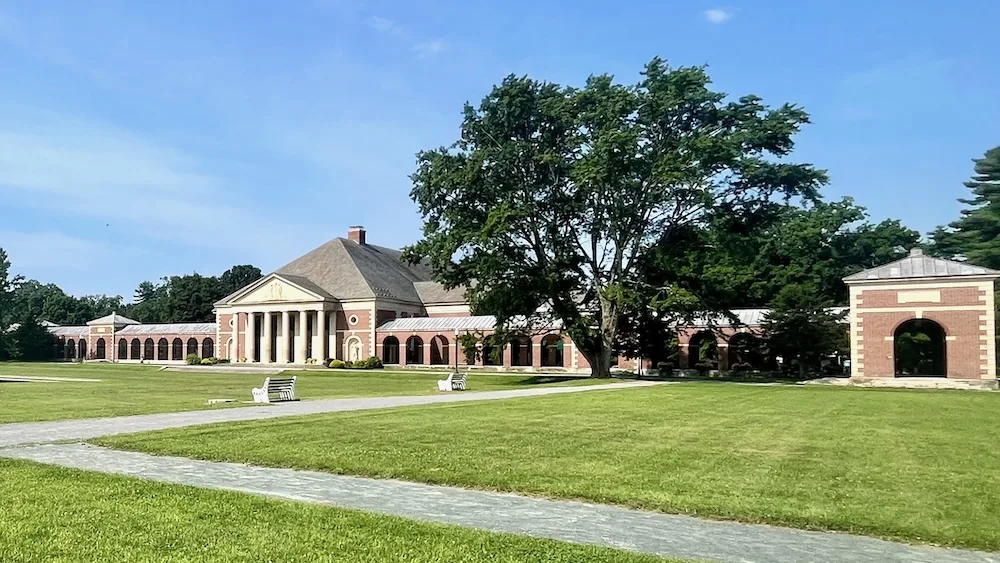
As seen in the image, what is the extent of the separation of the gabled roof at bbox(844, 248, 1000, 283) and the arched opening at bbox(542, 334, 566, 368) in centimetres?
2711

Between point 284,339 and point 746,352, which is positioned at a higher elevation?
point 284,339

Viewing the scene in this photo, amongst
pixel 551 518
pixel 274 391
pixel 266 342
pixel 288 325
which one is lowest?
pixel 274 391

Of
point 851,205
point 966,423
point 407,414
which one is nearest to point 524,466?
point 407,414

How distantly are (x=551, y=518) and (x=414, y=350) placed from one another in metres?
62.2

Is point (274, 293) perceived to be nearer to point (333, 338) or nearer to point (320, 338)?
point (320, 338)

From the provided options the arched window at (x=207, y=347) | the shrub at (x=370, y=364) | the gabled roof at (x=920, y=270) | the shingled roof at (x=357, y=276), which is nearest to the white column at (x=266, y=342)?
the shingled roof at (x=357, y=276)

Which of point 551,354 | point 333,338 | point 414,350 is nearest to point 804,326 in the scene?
point 551,354

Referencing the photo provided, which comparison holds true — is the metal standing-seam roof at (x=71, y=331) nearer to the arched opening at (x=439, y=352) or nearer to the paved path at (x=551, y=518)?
the arched opening at (x=439, y=352)

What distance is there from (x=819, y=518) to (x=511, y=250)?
33046 millimetres

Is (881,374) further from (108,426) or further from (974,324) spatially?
(108,426)

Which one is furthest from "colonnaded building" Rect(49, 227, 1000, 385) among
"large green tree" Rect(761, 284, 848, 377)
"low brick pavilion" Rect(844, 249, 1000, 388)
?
"large green tree" Rect(761, 284, 848, 377)

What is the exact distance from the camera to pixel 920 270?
38.0 metres

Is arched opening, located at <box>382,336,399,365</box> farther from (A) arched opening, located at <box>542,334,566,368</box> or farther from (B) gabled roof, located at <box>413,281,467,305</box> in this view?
(A) arched opening, located at <box>542,334,566,368</box>

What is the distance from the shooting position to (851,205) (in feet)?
234
